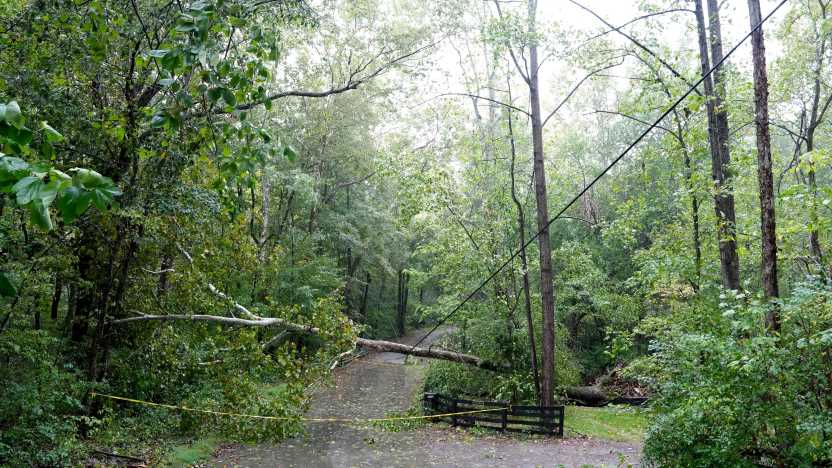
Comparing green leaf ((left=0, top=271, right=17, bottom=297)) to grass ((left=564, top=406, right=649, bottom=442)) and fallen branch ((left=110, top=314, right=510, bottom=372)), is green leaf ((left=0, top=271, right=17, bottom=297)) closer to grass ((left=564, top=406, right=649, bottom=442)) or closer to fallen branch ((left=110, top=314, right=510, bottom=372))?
fallen branch ((left=110, top=314, right=510, bottom=372))

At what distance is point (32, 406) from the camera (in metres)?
6.94

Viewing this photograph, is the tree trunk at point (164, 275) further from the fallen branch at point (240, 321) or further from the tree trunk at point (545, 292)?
the tree trunk at point (545, 292)

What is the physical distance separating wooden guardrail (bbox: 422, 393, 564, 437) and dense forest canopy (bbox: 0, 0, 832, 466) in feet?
2.25

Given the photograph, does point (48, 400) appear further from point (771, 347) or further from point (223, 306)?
point (771, 347)

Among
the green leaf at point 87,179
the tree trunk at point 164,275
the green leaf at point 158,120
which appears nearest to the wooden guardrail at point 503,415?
the tree trunk at point 164,275

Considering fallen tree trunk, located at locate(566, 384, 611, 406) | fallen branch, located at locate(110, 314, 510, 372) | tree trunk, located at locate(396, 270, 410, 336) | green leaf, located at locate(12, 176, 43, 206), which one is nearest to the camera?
green leaf, located at locate(12, 176, 43, 206)

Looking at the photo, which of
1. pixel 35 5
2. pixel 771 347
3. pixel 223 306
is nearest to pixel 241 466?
pixel 223 306

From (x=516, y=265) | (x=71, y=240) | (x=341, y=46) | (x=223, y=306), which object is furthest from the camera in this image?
(x=341, y=46)

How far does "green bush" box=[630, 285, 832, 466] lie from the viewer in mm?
5098

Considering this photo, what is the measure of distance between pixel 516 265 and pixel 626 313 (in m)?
4.75

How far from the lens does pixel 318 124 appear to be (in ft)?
69.3

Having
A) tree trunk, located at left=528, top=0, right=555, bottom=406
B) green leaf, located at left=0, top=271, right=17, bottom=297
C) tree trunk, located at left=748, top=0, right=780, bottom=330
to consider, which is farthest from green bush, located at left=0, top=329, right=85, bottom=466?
tree trunk, located at left=528, top=0, right=555, bottom=406

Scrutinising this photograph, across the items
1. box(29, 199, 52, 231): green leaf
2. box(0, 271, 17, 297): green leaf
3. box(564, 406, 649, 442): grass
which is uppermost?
box(29, 199, 52, 231): green leaf

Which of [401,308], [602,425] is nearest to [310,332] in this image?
[602,425]
